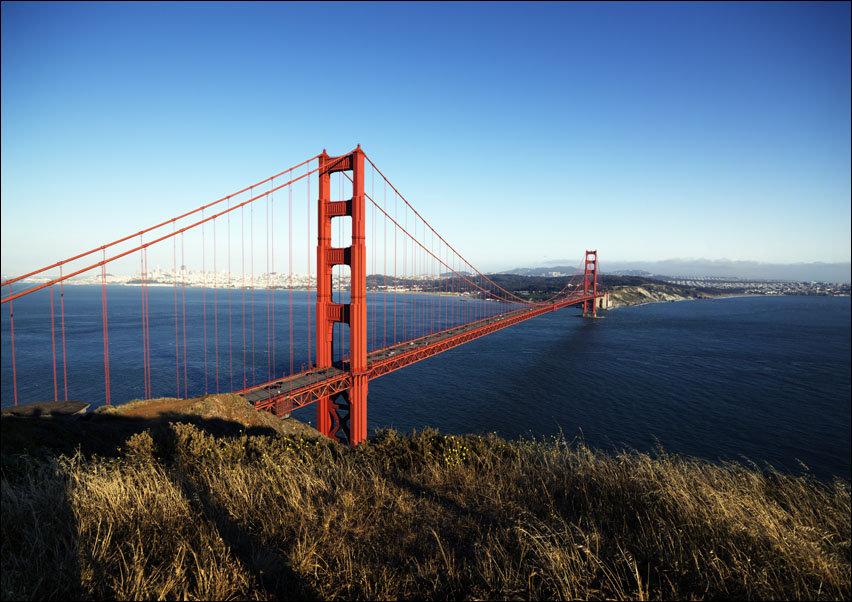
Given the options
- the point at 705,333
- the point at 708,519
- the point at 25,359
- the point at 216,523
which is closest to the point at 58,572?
the point at 216,523

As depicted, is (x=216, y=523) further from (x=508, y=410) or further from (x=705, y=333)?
(x=705, y=333)

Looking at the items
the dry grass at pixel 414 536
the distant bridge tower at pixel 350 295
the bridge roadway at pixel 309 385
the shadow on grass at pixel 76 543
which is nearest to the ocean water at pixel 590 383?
the dry grass at pixel 414 536

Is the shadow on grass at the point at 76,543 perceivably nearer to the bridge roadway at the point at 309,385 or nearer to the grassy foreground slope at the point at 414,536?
the grassy foreground slope at the point at 414,536

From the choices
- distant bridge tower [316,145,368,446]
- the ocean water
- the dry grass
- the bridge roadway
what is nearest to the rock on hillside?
the bridge roadway

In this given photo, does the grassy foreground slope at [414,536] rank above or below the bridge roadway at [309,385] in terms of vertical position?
above

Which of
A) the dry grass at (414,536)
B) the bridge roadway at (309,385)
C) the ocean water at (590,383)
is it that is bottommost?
the ocean water at (590,383)

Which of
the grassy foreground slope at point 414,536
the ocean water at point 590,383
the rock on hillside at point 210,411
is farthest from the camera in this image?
the ocean water at point 590,383

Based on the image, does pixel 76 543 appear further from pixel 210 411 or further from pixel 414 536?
pixel 210 411

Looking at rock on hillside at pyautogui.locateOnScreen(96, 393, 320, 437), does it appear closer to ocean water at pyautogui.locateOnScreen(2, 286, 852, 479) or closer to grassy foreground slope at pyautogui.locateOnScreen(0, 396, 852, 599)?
grassy foreground slope at pyautogui.locateOnScreen(0, 396, 852, 599)
